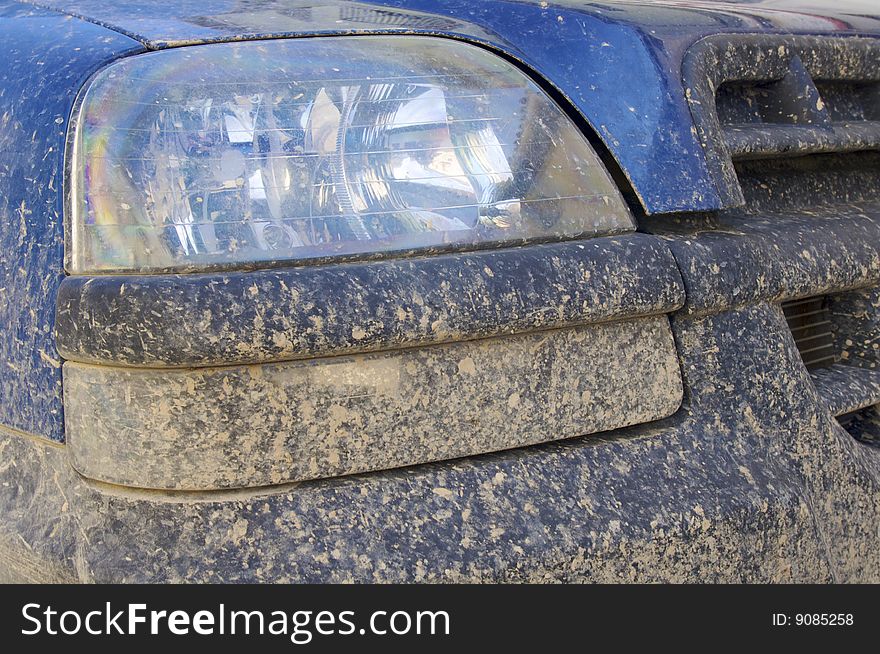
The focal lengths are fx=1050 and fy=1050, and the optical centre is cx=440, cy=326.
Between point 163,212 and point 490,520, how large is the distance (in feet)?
1.93

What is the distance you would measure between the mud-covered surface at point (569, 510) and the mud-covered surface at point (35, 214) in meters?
0.08

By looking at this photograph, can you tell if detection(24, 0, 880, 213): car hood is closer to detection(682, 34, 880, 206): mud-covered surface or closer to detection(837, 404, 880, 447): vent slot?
detection(682, 34, 880, 206): mud-covered surface

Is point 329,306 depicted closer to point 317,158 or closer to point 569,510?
point 317,158

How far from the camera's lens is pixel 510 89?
5.07ft

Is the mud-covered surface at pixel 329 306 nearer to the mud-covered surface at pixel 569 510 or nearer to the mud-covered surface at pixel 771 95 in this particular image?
the mud-covered surface at pixel 569 510

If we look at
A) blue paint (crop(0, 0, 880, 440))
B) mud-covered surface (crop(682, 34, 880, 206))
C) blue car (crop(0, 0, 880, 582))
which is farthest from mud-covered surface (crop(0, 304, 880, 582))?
mud-covered surface (crop(682, 34, 880, 206))

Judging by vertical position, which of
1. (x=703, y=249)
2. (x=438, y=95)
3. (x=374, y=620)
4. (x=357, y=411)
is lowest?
(x=374, y=620)

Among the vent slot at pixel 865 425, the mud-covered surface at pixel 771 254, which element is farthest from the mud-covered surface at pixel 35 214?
the vent slot at pixel 865 425

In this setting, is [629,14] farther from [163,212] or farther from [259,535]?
[259,535]

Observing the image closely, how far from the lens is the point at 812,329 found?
193cm

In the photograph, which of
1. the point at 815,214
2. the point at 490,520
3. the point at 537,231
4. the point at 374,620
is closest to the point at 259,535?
the point at 374,620

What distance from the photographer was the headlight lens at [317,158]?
1.35m

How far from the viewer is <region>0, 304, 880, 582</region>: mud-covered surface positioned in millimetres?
1348

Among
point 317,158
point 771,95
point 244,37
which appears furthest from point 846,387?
point 244,37
